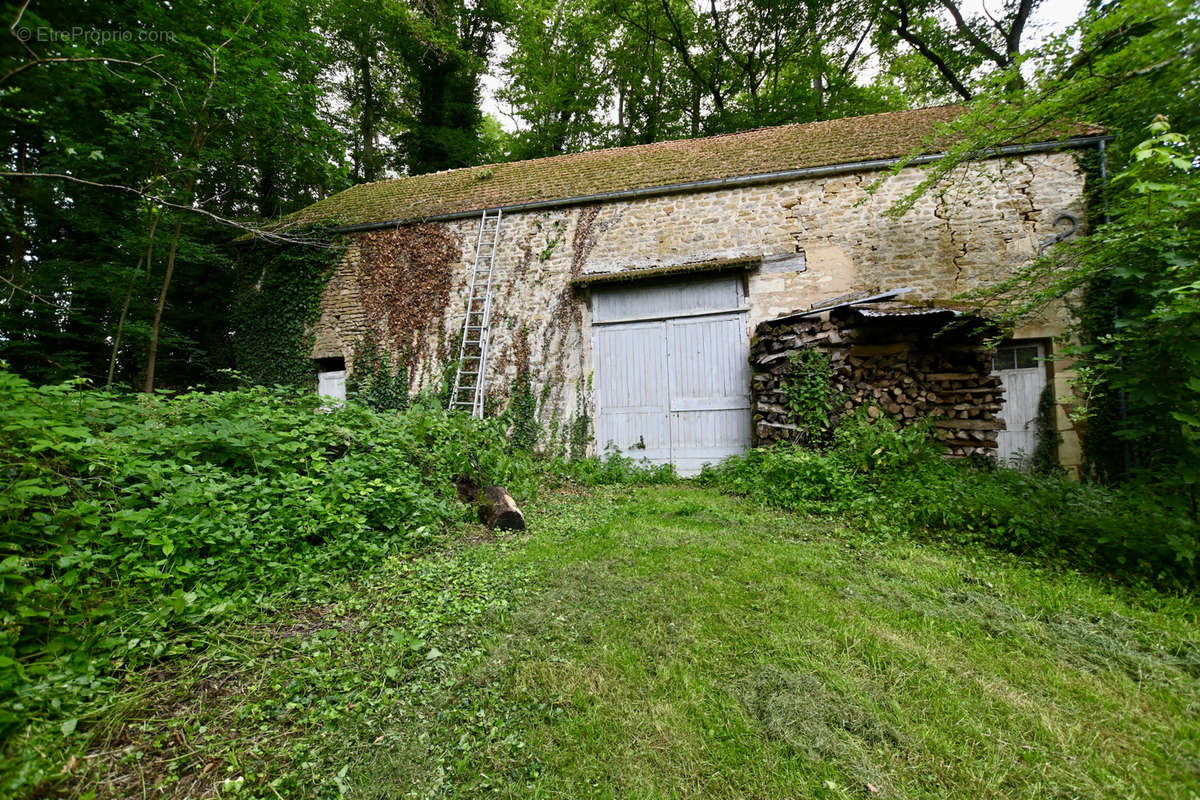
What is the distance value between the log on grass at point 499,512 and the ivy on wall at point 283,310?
6222 millimetres

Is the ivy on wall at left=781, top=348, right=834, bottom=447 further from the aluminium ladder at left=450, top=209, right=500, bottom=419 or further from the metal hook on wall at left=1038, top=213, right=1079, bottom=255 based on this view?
the aluminium ladder at left=450, top=209, right=500, bottom=419

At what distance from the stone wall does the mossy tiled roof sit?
0.46 meters

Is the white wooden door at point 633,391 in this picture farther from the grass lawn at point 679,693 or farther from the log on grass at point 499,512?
the grass lawn at point 679,693

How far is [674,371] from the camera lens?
22.8 ft

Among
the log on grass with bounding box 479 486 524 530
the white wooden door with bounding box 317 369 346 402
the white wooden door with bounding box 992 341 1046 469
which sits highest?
the white wooden door with bounding box 317 369 346 402

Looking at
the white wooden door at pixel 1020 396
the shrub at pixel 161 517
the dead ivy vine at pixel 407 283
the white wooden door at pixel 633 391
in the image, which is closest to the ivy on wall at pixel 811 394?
the white wooden door at pixel 633 391

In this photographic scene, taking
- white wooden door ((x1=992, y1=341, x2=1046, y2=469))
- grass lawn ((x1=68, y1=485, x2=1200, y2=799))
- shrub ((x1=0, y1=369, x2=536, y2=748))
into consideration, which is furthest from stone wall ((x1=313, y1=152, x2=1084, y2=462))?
grass lawn ((x1=68, y1=485, x2=1200, y2=799))

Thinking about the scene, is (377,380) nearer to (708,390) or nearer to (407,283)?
(407,283)

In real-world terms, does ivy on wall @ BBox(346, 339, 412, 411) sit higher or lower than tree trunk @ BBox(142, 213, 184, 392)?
lower

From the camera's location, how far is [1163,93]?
3.36 meters

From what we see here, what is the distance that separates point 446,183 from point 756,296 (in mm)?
7362

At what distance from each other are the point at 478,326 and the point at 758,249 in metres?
4.98

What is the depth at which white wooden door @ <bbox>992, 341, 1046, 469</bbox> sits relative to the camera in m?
5.99

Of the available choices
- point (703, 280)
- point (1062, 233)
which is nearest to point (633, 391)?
point (703, 280)
